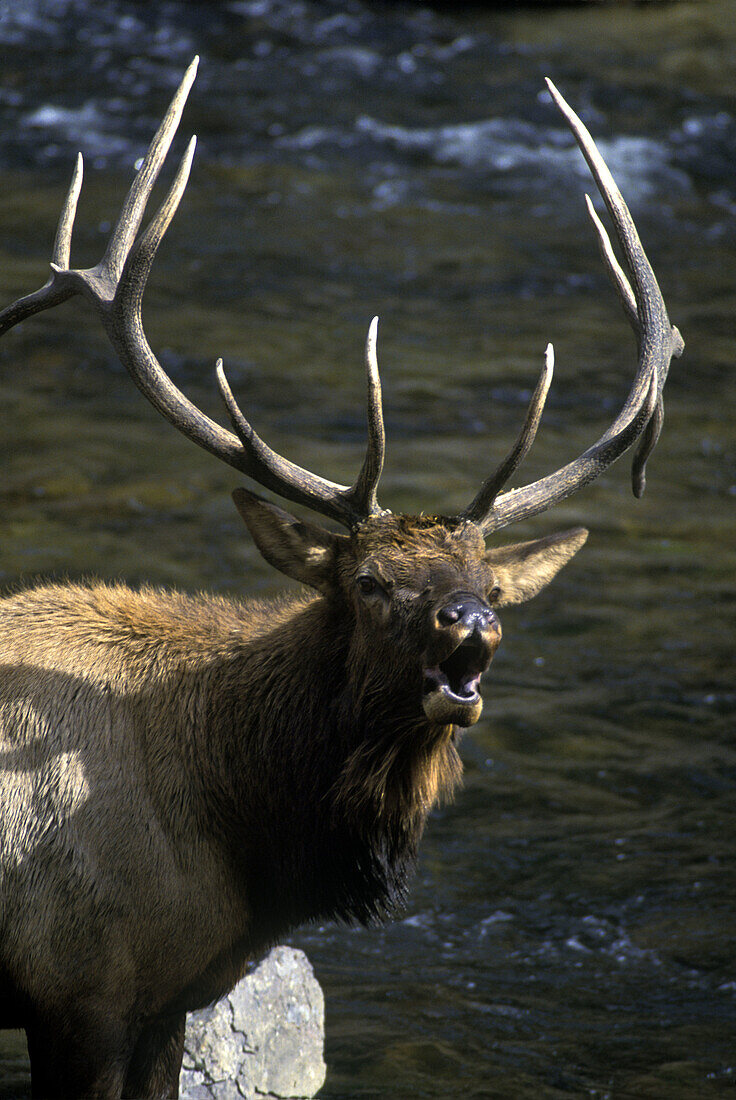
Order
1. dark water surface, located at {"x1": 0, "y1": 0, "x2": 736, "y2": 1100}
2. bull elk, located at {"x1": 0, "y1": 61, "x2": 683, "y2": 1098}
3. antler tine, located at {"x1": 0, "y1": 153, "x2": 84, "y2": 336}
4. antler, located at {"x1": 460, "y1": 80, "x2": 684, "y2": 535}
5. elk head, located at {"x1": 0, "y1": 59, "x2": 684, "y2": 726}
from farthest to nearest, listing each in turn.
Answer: dark water surface, located at {"x1": 0, "y1": 0, "x2": 736, "y2": 1100} < antler tine, located at {"x1": 0, "y1": 153, "x2": 84, "y2": 336} < antler, located at {"x1": 460, "y1": 80, "x2": 684, "y2": 535} < bull elk, located at {"x1": 0, "y1": 61, "x2": 683, "y2": 1098} < elk head, located at {"x1": 0, "y1": 59, "x2": 684, "y2": 726}

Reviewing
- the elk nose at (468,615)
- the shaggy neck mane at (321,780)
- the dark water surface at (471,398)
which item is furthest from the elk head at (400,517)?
the dark water surface at (471,398)

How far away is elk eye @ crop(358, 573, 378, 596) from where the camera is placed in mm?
3875

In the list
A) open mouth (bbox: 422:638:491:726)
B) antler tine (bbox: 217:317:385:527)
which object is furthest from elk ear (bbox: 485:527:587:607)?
open mouth (bbox: 422:638:491:726)

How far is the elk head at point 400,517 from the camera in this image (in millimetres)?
3699

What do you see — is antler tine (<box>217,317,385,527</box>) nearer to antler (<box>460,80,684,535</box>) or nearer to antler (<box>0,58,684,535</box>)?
antler (<box>0,58,684,535</box>)

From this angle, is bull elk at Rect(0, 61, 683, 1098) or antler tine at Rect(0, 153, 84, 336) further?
antler tine at Rect(0, 153, 84, 336)

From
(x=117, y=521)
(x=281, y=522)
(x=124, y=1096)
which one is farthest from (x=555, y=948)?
(x=117, y=521)

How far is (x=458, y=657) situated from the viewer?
3695mm

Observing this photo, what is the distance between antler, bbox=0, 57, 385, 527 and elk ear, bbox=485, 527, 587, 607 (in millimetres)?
464

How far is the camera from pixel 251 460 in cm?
413

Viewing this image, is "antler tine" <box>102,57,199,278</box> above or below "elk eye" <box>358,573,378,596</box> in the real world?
above

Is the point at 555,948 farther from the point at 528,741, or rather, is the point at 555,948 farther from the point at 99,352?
the point at 99,352

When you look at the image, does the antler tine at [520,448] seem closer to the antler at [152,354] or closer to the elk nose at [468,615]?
the antler at [152,354]

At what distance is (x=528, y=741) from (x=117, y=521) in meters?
3.18
